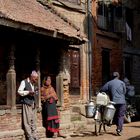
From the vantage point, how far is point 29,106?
43.9 ft

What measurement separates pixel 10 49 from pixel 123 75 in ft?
47.1

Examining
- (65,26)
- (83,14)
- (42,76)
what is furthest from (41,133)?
(83,14)

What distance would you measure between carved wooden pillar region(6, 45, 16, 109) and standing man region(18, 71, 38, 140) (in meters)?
0.26

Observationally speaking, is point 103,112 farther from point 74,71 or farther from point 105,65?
point 105,65

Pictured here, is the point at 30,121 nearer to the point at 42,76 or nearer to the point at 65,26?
the point at 42,76

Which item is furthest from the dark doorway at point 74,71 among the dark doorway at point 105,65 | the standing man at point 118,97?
the standing man at point 118,97

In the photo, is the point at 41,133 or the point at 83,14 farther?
the point at 83,14

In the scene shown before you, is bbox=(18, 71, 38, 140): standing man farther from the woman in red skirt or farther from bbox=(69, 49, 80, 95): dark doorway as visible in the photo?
bbox=(69, 49, 80, 95): dark doorway

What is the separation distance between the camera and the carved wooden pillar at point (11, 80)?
13.4 metres

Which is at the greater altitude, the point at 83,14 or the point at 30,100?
the point at 83,14

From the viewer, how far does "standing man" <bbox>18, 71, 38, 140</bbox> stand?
13242mm

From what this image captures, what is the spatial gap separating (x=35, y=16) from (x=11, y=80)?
2061mm

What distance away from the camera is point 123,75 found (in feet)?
88.8

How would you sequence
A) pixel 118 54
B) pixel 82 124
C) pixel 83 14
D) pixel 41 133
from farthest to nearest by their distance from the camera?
pixel 118 54, pixel 83 14, pixel 82 124, pixel 41 133
